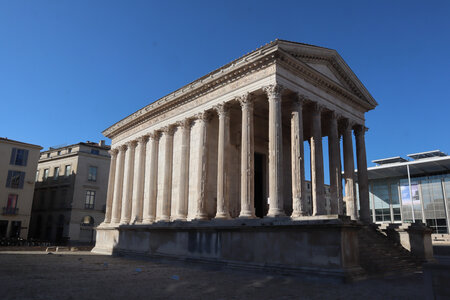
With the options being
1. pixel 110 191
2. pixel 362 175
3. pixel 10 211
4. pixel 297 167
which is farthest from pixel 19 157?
pixel 362 175

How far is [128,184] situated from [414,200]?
131ft

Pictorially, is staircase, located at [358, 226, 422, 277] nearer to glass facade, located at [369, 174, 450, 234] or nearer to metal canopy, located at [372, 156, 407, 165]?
glass facade, located at [369, 174, 450, 234]

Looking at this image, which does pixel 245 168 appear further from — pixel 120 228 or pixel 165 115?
pixel 120 228

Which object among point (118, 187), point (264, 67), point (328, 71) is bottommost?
point (118, 187)

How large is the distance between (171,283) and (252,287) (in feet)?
9.22

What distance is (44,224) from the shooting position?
49.8 m

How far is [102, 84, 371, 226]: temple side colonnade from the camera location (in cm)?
1764

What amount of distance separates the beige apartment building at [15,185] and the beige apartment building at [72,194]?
199 inches

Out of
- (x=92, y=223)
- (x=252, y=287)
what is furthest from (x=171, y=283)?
(x=92, y=223)

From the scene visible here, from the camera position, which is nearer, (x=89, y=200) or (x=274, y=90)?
(x=274, y=90)

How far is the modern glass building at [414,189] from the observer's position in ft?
150

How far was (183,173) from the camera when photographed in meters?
22.5

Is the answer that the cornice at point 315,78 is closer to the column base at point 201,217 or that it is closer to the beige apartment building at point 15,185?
the column base at point 201,217

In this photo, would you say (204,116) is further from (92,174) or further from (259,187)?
(92,174)
